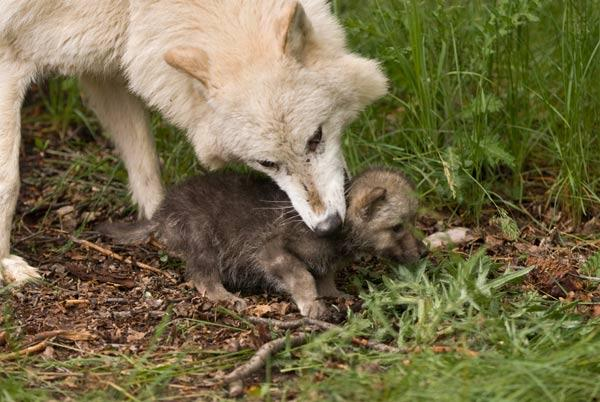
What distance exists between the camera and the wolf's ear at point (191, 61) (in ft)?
17.0

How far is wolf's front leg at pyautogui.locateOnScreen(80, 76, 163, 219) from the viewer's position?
660cm

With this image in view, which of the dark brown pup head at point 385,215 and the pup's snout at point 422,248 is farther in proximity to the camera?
the pup's snout at point 422,248

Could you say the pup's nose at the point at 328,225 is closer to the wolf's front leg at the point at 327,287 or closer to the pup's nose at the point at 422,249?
the wolf's front leg at the point at 327,287

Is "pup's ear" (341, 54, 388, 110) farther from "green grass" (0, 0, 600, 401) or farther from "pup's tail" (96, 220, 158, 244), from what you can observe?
"pup's tail" (96, 220, 158, 244)

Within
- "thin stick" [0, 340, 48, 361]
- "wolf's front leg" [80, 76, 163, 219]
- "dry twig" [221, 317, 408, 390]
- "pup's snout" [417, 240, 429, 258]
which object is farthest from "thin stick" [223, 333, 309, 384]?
"wolf's front leg" [80, 76, 163, 219]

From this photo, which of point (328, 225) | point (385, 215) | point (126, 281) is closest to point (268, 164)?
point (328, 225)

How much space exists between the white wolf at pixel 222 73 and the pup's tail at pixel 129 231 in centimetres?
52

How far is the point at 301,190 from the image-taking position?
16.8ft

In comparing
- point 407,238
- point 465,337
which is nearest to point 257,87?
point 407,238

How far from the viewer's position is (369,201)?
5.13 meters

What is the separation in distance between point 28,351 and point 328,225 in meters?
1.50

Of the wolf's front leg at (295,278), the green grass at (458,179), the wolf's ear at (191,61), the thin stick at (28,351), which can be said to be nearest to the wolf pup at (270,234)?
the wolf's front leg at (295,278)

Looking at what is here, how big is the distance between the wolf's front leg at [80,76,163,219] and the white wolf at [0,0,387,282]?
0.32 metres

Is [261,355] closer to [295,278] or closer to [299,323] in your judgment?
[299,323]
